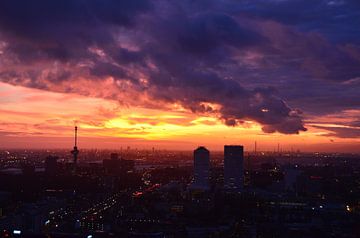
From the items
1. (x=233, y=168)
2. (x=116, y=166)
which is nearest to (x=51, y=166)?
(x=116, y=166)

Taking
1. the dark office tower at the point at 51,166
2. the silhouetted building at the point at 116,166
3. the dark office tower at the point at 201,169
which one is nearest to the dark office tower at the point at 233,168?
the dark office tower at the point at 201,169

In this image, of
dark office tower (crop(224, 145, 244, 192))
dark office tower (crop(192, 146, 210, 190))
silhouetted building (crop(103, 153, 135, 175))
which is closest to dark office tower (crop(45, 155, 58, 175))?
silhouetted building (crop(103, 153, 135, 175))

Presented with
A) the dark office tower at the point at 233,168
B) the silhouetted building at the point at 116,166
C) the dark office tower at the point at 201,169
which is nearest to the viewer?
the dark office tower at the point at 233,168

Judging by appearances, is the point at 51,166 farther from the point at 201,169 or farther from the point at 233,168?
the point at 233,168

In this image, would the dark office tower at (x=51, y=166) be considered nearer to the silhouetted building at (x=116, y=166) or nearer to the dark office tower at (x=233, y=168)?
the silhouetted building at (x=116, y=166)

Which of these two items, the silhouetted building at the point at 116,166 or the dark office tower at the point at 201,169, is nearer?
the dark office tower at the point at 201,169

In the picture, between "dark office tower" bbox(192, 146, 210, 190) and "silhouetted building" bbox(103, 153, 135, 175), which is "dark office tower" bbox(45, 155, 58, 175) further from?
"dark office tower" bbox(192, 146, 210, 190)

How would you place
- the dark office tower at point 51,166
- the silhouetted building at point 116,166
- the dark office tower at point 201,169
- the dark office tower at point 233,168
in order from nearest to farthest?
the dark office tower at point 233,168
the dark office tower at point 201,169
the dark office tower at point 51,166
the silhouetted building at point 116,166

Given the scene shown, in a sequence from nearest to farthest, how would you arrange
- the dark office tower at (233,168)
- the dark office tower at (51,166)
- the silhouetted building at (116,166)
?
the dark office tower at (233,168)
the dark office tower at (51,166)
the silhouetted building at (116,166)

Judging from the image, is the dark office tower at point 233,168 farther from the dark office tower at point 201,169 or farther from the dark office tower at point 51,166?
the dark office tower at point 51,166

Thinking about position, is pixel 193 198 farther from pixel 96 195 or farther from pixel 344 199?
pixel 344 199
